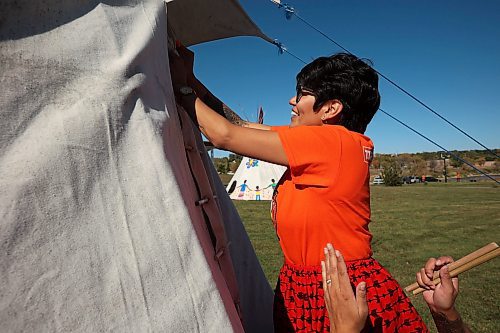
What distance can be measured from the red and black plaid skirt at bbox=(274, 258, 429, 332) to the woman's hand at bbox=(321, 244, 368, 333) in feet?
1.07

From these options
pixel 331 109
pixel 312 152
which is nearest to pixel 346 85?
pixel 331 109

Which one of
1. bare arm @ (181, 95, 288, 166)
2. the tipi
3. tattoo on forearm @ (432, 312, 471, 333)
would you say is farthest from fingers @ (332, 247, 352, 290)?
tattoo on forearm @ (432, 312, 471, 333)

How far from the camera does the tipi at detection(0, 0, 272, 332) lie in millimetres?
671

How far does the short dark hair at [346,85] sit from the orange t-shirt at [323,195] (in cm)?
14

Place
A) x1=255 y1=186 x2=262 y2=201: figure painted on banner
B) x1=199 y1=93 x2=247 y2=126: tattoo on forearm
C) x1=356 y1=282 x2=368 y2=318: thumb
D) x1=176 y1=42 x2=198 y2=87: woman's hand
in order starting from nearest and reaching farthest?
x1=356 y1=282 x2=368 y2=318: thumb
x1=176 y1=42 x2=198 y2=87: woman's hand
x1=199 y1=93 x2=247 y2=126: tattoo on forearm
x1=255 y1=186 x2=262 y2=201: figure painted on banner

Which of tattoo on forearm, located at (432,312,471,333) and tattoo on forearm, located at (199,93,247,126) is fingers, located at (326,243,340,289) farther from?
tattoo on forearm, located at (432,312,471,333)

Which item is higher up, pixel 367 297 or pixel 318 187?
pixel 318 187

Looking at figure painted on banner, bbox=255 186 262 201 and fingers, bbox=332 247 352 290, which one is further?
figure painted on banner, bbox=255 186 262 201

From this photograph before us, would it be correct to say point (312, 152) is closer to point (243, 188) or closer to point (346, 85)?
point (346, 85)

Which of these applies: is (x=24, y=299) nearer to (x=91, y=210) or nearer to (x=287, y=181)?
(x=91, y=210)

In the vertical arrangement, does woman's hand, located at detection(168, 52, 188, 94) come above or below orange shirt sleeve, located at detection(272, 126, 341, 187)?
above

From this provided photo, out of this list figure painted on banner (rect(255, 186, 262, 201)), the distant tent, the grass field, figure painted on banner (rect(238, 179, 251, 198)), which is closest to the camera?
the grass field

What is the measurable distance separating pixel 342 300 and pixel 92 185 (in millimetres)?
614

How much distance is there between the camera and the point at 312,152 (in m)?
1.21
